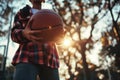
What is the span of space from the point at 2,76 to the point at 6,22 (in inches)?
224

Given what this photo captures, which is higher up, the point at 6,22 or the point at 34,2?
the point at 34,2

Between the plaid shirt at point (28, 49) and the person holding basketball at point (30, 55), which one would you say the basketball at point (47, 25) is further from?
the plaid shirt at point (28, 49)

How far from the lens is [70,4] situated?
1864 cm

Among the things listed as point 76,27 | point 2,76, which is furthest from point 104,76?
point 2,76

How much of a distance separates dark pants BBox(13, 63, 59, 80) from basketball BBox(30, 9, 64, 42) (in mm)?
293

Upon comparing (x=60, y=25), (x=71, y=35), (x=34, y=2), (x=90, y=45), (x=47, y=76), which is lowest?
(x=90, y=45)

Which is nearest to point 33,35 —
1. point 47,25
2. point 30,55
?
point 47,25

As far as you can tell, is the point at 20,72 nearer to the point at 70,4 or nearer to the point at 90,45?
the point at 70,4

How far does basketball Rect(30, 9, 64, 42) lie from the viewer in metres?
1.92

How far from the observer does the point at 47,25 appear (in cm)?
194

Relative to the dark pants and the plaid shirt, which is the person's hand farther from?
the dark pants

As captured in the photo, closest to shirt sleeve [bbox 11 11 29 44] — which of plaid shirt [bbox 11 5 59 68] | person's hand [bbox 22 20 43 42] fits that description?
plaid shirt [bbox 11 5 59 68]

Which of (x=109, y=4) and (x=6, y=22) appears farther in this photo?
(x=6, y=22)

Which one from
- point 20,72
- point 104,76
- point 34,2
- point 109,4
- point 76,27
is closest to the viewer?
point 20,72
